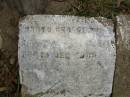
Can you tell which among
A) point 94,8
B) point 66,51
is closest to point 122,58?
point 66,51

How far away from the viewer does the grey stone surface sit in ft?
7.14

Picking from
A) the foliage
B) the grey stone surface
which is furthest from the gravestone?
the foliage

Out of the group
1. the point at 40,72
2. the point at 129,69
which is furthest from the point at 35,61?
the point at 129,69

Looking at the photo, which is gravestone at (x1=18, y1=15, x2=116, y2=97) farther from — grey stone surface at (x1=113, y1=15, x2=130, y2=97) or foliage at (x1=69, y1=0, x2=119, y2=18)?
foliage at (x1=69, y1=0, x2=119, y2=18)

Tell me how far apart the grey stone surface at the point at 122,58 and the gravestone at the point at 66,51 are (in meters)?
0.05

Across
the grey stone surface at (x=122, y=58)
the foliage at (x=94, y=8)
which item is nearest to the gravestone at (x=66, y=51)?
the grey stone surface at (x=122, y=58)

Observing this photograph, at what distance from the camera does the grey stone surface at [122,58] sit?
2178mm

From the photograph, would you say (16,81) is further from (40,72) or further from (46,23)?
(46,23)

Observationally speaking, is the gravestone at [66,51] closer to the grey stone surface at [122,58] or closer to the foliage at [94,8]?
the grey stone surface at [122,58]

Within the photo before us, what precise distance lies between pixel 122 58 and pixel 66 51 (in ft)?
1.28

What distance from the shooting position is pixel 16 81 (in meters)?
2.51

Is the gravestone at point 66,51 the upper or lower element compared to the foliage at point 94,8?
lower

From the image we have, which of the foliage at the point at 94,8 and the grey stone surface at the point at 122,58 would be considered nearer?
the grey stone surface at the point at 122,58

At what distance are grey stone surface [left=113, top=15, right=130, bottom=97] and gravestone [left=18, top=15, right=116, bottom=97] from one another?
0.05 metres
